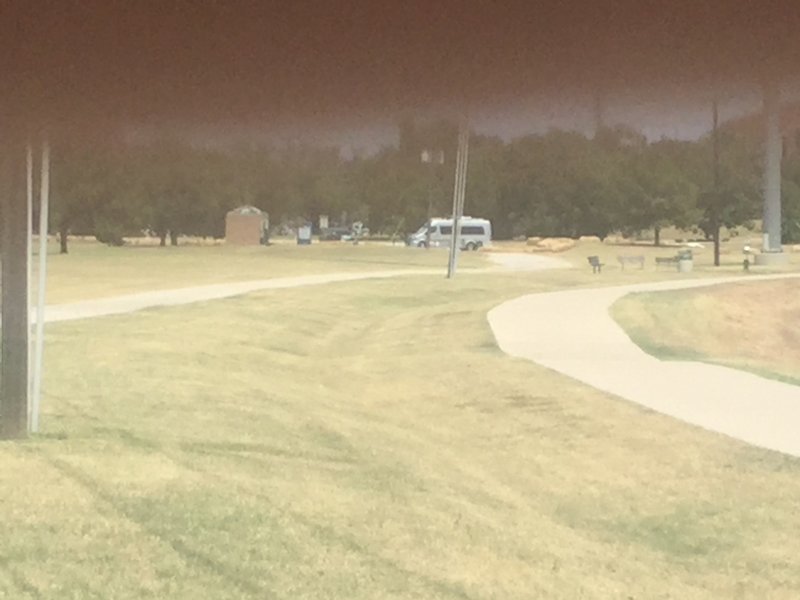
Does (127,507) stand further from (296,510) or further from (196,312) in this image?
(196,312)

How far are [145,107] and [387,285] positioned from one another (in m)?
24.1

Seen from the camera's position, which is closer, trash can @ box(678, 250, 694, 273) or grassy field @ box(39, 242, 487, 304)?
grassy field @ box(39, 242, 487, 304)

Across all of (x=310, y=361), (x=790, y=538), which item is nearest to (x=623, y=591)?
(x=790, y=538)

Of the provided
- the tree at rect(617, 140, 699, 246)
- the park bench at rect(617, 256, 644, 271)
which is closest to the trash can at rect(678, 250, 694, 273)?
the park bench at rect(617, 256, 644, 271)

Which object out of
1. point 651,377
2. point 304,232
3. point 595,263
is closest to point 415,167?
point 304,232

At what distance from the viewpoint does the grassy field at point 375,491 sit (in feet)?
19.6

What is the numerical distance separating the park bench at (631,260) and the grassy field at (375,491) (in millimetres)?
16919

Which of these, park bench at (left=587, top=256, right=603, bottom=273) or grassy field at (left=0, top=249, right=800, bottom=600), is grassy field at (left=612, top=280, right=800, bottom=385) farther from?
grassy field at (left=0, top=249, right=800, bottom=600)

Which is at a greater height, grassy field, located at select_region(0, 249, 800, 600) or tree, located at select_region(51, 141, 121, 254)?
tree, located at select_region(51, 141, 121, 254)

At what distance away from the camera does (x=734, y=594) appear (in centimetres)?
611

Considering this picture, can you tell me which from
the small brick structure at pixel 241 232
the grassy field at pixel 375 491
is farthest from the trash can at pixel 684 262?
the grassy field at pixel 375 491

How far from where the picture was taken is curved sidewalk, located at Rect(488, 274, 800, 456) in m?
9.72

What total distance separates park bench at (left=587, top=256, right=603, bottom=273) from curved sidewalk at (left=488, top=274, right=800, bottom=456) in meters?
9.72

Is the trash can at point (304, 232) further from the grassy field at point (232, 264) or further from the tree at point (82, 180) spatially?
the grassy field at point (232, 264)
